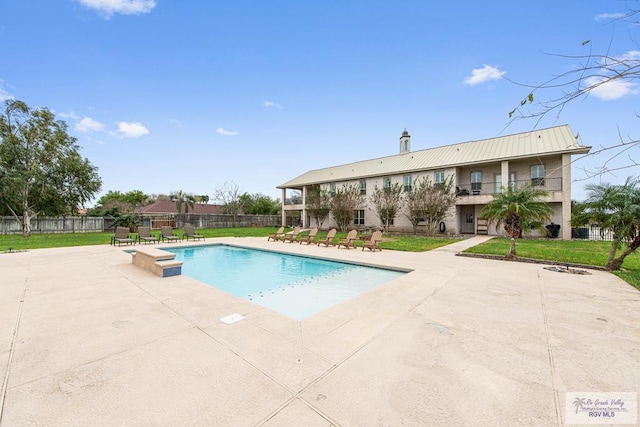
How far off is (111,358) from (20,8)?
51.0 feet

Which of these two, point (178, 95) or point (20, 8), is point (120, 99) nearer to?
point (178, 95)

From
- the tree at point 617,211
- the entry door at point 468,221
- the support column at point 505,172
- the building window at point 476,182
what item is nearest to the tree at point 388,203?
the entry door at point 468,221

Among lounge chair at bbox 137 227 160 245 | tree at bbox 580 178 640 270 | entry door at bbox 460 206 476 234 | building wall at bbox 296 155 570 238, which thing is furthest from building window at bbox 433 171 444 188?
lounge chair at bbox 137 227 160 245

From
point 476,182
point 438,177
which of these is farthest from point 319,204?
point 476,182

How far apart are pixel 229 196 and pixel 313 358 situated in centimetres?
3401

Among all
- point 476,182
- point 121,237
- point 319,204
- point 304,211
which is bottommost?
point 121,237

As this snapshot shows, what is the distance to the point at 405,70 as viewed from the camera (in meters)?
13.5

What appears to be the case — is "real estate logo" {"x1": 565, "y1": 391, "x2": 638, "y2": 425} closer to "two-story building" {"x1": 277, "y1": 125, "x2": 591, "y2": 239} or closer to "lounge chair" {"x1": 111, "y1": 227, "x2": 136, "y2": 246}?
"two-story building" {"x1": 277, "y1": 125, "x2": 591, "y2": 239}

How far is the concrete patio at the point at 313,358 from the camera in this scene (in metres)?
2.08

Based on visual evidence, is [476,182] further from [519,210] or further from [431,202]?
[519,210]

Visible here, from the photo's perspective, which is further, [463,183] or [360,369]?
[463,183]

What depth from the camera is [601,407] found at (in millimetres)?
2170

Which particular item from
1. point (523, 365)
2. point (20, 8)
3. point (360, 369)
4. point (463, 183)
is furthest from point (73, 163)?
point (463, 183)

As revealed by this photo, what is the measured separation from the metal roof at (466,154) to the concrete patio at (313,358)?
12.5 meters
